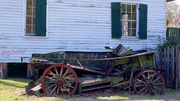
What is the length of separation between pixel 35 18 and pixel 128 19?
459 cm

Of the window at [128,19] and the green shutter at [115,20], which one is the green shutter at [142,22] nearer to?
the window at [128,19]

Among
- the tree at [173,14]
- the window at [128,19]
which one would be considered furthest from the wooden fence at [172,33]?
the tree at [173,14]

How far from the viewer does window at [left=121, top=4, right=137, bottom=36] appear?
10.6 metres

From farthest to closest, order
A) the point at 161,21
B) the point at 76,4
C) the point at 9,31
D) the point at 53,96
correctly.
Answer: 1. the point at 161,21
2. the point at 76,4
3. the point at 9,31
4. the point at 53,96

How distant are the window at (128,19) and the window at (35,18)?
392 centimetres

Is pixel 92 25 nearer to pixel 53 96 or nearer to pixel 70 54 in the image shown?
pixel 70 54

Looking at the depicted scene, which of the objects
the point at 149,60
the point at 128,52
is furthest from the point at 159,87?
the point at 128,52

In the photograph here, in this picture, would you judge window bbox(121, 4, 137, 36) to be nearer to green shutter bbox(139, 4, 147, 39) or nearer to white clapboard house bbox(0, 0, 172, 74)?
white clapboard house bbox(0, 0, 172, 74)

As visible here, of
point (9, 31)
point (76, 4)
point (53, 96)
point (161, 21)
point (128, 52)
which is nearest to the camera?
point (53, 96)

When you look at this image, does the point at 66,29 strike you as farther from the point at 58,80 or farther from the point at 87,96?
the point at 87,96

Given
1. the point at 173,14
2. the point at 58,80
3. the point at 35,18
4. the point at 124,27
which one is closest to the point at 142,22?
the point at 124,27

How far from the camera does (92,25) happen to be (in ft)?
32.9

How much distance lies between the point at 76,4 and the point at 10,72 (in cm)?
440

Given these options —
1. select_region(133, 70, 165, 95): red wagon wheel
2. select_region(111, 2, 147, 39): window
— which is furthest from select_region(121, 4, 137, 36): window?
select_region(133, 70, 165, 95): red wagon wheel
